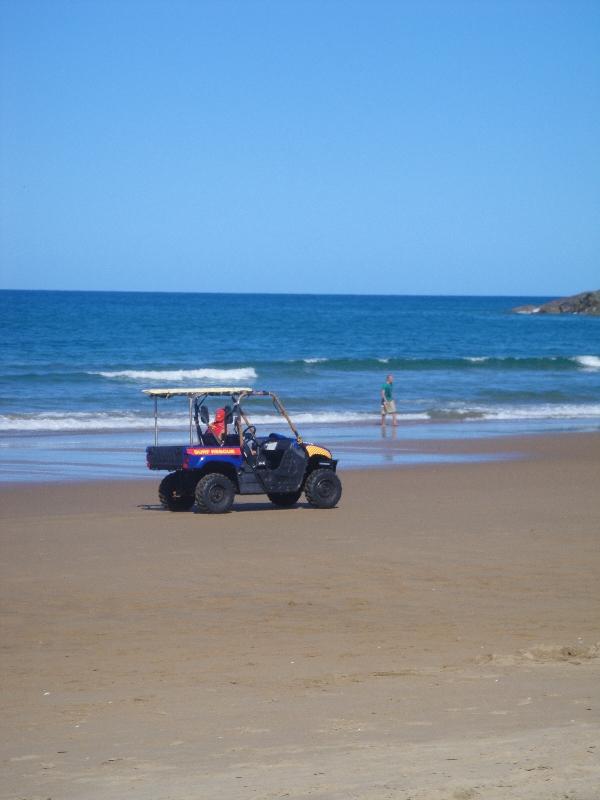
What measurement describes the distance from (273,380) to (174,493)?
2551 cm

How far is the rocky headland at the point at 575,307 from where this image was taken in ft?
370

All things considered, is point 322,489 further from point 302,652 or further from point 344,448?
point 344,448

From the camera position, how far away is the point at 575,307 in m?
116

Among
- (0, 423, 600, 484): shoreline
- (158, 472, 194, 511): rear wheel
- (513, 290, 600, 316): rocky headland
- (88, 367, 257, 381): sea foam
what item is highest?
(513, 290, 600, 316): rocky headland

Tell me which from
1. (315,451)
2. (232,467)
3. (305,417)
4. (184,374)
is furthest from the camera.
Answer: (184,374)

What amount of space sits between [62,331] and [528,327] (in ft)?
125

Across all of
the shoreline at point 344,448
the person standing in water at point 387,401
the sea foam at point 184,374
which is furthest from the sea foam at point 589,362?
the person standing in water at point 387,401

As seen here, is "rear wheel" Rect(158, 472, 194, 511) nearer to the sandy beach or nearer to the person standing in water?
the sandy beach

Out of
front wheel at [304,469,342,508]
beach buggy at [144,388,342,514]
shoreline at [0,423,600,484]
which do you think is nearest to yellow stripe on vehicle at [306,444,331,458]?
beach buggy at [144,388,342,514]

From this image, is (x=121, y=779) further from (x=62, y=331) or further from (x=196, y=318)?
(x=196, y=318)

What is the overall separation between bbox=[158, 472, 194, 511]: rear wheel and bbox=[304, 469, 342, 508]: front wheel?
1444 mm

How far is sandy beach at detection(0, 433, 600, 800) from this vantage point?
503 centimetres

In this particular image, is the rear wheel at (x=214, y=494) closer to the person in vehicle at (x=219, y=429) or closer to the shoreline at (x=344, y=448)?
the person in vehicle at (x=219, y=429)

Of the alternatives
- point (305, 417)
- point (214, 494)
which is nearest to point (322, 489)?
point (214, 494)
